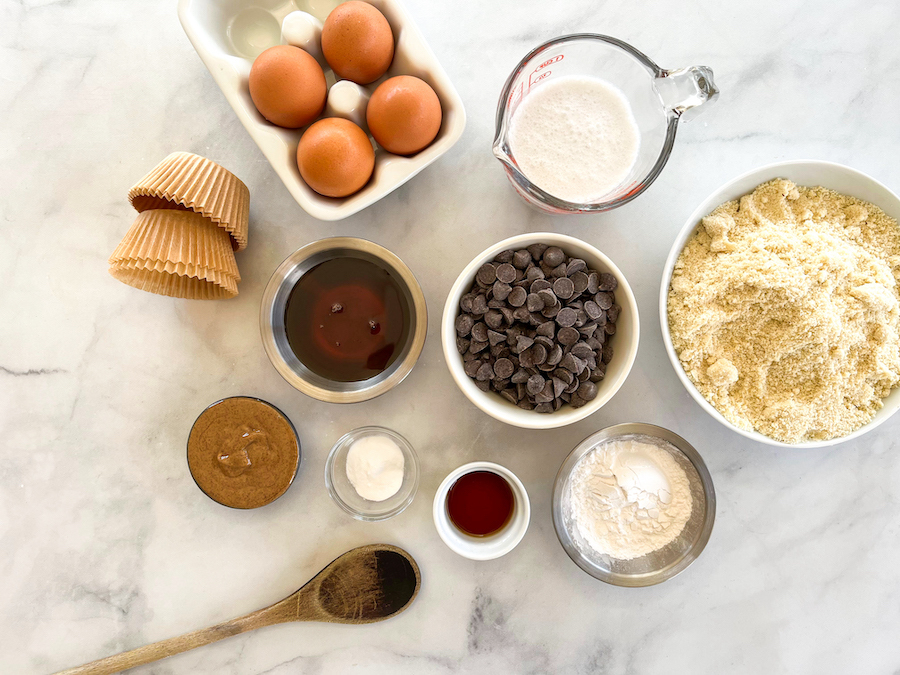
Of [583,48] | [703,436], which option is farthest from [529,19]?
[703,436]

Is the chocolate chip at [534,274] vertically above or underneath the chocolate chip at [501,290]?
above

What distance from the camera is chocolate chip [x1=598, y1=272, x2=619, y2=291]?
3.39ft

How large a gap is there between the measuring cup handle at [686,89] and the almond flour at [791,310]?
23cm

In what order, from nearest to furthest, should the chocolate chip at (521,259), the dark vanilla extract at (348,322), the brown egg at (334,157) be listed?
1. the brown egg at (334,157)
2. the chocolate chip at (521,259)
3. the dark vanilla extract at (348,322)

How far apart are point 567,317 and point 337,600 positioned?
82 cm

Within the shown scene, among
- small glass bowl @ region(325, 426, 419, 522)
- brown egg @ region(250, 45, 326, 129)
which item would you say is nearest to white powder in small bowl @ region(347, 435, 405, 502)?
small glass bowl @ region(325, 426, 419, 522)

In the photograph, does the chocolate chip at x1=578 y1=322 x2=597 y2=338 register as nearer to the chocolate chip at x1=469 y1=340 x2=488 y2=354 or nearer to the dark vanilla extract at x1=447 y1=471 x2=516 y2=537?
the chocolate chip at x1=469 y1=340 x2=488 y2=354

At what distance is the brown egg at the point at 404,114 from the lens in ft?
3.15

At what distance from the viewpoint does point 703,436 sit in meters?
1.23

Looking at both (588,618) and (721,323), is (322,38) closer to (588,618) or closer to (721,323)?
(721,323)

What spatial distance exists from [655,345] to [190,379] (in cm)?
110

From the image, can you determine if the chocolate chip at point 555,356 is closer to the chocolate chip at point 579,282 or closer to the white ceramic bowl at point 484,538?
the chocolate chip at point 579,282

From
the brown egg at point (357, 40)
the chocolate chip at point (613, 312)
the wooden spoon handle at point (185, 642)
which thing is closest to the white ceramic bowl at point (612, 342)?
the chocolate chip at point (613, 312)

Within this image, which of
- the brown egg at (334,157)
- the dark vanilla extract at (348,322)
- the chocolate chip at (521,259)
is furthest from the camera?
the dark vanilla extract at (348,322)
